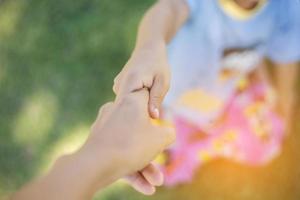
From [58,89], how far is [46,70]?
0.04 m

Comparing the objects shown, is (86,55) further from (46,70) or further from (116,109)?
(116,109)

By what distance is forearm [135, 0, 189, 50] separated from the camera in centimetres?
55

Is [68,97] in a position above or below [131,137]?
above

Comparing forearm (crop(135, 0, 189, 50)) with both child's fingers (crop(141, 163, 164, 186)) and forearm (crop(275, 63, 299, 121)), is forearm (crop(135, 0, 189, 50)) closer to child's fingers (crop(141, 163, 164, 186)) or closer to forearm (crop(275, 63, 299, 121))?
child's fingers (crop(141, 163, 164, 186))

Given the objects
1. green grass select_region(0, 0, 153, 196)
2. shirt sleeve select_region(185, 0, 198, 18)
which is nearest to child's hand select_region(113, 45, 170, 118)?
shirt sleeve select_region(185, 0, 198, 18)

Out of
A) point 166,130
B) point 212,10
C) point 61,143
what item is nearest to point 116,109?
point 166,130

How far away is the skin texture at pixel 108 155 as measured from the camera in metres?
0.36

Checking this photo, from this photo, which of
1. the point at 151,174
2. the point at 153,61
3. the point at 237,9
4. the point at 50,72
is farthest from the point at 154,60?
the point at 50,72

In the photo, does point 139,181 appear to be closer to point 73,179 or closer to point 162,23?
point 73,179

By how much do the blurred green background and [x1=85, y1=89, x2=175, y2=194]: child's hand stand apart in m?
0.43

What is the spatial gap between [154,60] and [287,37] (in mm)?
293

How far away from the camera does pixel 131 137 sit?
0.39m

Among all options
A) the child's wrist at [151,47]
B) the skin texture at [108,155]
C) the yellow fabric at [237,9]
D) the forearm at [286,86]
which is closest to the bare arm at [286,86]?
the forearm at [286,86]

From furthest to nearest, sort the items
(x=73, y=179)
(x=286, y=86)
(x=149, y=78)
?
(x=286, y=86) < (x=149, y=78) < (x=73, y=179)
